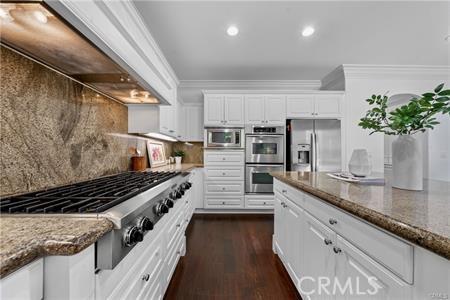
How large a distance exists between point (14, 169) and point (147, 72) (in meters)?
0.97

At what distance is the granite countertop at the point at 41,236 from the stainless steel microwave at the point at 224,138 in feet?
10.5

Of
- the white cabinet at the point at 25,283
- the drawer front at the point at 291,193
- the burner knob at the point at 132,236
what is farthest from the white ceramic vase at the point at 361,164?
the white cabinet at the point at 25,283

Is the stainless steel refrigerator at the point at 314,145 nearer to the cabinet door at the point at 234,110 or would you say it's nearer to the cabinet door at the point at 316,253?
the cabinet door at the point at 234,110

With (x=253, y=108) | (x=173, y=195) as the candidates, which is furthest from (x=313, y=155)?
(x=173, y=195)

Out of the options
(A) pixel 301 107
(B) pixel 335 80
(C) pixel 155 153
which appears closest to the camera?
(C) pixel 155 153

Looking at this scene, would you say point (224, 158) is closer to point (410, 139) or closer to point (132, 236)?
point (410, 139)

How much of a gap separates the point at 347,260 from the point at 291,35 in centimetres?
260

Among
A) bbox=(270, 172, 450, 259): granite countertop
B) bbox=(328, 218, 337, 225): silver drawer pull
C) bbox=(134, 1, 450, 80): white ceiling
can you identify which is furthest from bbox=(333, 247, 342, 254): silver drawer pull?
bbox=(134, 1, 450, 80): white ceiling

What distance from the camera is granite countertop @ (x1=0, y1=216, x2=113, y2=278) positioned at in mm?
441

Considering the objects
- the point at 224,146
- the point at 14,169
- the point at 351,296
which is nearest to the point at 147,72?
the point at 14,169

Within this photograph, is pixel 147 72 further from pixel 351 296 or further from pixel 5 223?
pixel 351 296

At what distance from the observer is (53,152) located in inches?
49.6

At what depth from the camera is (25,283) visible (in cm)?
47

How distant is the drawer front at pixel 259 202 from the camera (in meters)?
3.79
